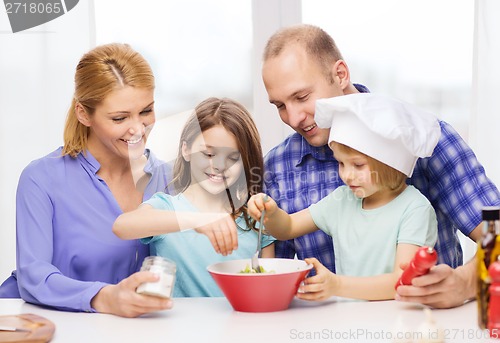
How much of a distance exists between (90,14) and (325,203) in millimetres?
1300

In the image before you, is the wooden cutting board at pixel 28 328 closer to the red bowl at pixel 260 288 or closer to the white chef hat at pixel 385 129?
the red bowl at pixel 260 288

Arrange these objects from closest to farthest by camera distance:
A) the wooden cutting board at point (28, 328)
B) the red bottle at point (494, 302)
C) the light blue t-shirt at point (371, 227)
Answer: the red bottle at point (494, 302)
the wooden cutting board at point (28, 328)
the light blue t-shirt at point (371, 227)

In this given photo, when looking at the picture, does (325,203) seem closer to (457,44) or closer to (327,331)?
(327,331)

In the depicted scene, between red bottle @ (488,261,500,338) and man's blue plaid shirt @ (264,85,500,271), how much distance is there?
0.46 m

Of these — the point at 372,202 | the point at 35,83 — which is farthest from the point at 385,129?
the point at 35,83

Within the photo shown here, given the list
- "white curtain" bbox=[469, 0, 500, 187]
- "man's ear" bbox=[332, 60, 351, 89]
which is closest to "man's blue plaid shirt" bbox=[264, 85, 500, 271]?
"man's ear" bbox=[332, 60, 351, 89]

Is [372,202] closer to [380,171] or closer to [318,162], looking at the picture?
[380,171]

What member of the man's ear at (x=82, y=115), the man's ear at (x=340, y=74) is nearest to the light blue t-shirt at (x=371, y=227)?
the man's ear at (x=340, y=74)

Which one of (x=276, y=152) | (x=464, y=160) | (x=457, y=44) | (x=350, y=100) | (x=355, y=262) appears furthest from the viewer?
(x=457, y=44)

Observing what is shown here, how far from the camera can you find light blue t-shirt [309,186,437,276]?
1.34 m

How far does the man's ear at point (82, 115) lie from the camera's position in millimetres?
1551

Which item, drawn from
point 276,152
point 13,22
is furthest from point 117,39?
point 276,152

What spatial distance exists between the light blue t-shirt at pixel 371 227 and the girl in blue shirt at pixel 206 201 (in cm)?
17

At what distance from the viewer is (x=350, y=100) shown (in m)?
1.32
